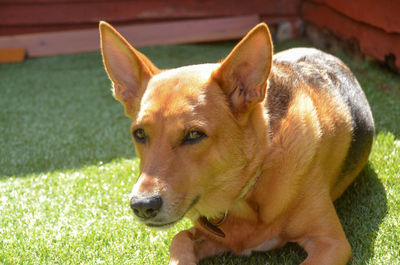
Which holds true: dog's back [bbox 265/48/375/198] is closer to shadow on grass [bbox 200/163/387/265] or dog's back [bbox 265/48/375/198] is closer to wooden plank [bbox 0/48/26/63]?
shadow on grass [bbox 200/163/387/265]

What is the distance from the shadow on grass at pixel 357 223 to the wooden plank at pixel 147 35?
5.43m

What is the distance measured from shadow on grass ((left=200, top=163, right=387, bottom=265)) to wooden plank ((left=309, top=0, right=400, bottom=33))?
243 cm

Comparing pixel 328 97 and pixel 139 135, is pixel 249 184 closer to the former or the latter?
pixel 139 135

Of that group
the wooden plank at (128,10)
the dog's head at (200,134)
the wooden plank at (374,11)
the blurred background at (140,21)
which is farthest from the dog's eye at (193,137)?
the wooden plank at (128,10)

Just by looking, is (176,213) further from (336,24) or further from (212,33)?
(212,33)

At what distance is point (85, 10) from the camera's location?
823cm

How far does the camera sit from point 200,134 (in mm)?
2266

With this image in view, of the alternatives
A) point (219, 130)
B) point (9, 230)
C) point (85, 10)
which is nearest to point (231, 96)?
point (219, 130)

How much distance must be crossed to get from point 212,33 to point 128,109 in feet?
18.8

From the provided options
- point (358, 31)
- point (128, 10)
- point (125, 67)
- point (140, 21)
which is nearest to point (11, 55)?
point (128, 10)

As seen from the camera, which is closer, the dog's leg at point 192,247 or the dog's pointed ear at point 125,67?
the dog's leg at point 192,247

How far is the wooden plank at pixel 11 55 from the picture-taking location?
26.1 feet

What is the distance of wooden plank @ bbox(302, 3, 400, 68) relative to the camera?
524 cm

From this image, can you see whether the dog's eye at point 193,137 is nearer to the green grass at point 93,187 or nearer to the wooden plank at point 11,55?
the green grass at point 93,187
